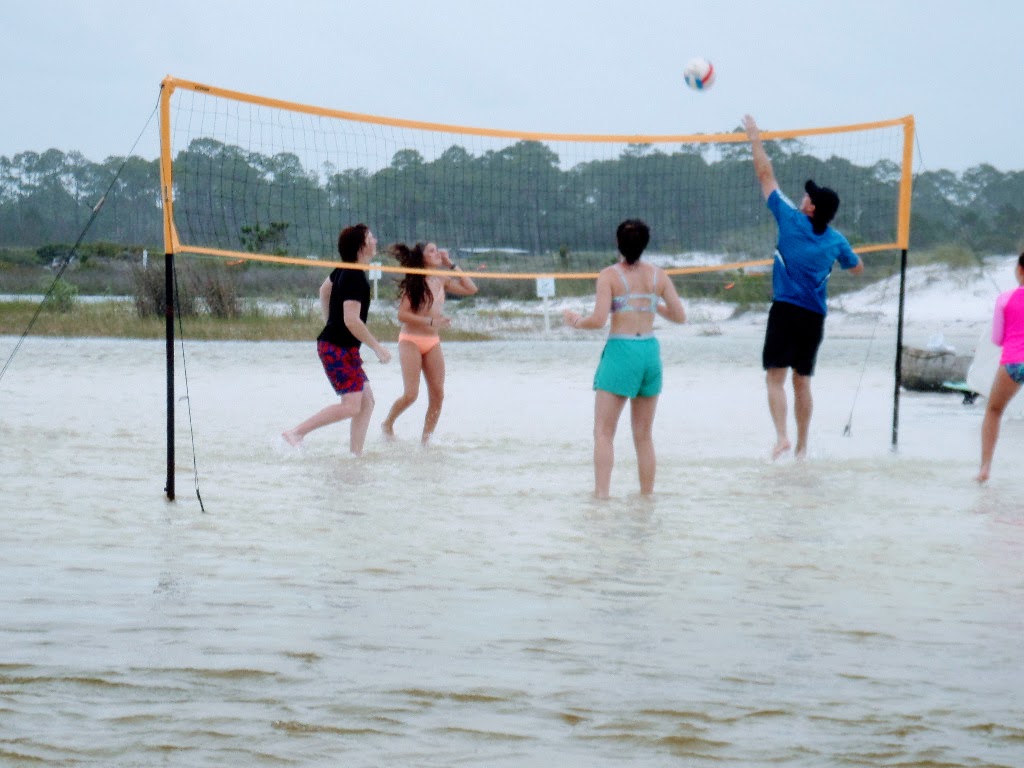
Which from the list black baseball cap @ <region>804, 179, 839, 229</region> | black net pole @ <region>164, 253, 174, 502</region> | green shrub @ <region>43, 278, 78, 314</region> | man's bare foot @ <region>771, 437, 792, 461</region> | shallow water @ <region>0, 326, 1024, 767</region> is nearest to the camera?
shallow water @ <region>0, 326, 1024, 767</region>

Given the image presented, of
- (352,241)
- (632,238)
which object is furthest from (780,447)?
(352,241)

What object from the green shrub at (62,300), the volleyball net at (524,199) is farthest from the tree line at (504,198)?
the green shrub at (62,300)

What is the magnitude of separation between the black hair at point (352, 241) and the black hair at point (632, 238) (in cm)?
200

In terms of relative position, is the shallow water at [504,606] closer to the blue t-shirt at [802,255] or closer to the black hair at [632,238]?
the blue t-shirt at [802,255]

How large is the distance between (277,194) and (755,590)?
4725 millimetres

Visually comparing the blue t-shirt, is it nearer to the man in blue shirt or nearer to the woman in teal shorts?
the man in blue shirt

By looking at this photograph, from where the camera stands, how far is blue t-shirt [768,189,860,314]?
8820mm

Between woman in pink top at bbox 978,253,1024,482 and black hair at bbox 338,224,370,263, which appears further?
black hair at bbox 338,224,370,263

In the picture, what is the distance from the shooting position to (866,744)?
3.80 m

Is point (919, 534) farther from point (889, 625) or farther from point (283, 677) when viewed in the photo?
A: point (283, 677)

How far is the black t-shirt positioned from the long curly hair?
629 mm

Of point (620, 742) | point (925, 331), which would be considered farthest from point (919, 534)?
point (925, 331)

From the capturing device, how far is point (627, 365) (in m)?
7.20

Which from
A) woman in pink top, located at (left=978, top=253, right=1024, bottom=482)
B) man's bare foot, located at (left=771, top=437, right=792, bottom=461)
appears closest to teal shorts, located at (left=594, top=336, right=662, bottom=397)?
woman in pink top, located at (left=978, top=253, right=1024, bottom=482)
